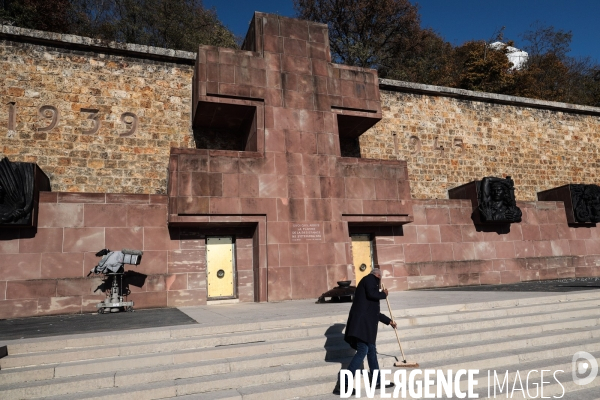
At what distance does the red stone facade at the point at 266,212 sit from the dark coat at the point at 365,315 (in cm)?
636

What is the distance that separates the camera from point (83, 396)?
4.87 meters

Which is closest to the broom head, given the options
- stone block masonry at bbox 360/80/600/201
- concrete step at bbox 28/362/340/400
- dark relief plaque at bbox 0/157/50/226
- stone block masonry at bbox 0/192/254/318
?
concrete step at bbox 28/362/340/400

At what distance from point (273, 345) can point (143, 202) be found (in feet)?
22.5

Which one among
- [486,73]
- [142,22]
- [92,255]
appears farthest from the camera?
[486,73]

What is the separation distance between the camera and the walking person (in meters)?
5.07

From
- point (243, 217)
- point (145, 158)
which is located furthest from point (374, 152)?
point (145, 158)

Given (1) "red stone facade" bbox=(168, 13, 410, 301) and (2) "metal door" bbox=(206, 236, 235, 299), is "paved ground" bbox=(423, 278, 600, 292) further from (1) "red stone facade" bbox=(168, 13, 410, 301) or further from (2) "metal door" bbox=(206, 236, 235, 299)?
(2) "metal door" bbox=(206, 236, 235, 299)

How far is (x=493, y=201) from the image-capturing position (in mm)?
15211

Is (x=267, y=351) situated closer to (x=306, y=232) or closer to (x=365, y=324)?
(x=365, y=324)

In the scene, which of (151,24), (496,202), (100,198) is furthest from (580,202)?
(151,24)

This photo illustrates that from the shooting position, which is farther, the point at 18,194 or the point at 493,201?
the point at 493,201

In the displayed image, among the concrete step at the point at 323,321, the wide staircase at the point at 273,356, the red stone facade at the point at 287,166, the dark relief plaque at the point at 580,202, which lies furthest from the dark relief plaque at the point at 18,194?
the dark relief plaque at the point at 580,202

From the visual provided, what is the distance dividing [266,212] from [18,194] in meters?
6.16

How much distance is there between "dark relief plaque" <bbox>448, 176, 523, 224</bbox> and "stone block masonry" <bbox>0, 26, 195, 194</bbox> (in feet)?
33.9
